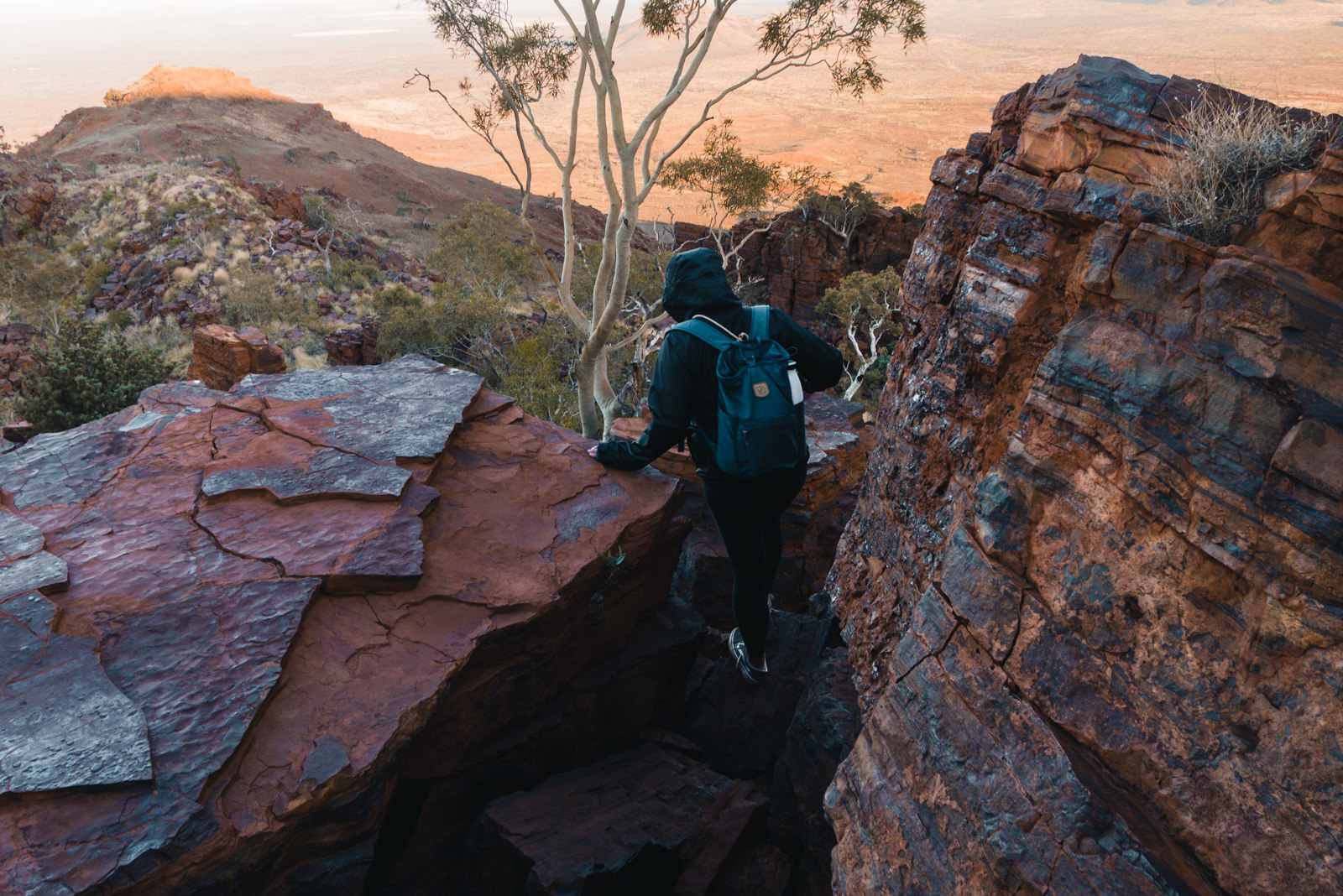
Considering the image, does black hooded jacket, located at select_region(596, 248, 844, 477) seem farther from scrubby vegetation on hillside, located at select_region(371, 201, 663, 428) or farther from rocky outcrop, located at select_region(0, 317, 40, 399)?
rocky outcrop, located at select_region(0, 317, 40, 399)

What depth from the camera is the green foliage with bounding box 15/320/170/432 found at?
25.8 feet

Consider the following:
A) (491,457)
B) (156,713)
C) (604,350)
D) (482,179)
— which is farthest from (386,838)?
(482,179)

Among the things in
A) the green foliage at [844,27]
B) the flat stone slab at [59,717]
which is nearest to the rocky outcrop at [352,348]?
the green foliage at [844,27]

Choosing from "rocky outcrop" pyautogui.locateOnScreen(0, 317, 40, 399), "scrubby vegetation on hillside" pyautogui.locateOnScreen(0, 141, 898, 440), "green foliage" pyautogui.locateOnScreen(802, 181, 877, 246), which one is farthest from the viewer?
"green foliage" pyautogui.locateOnScreen(802, 181, 877, 246)

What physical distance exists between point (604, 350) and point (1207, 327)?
27.4 feet

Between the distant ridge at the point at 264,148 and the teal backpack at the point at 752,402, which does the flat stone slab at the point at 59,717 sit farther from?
the distant ridge at the point at 264,148

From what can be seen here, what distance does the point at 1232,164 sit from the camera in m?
1.99

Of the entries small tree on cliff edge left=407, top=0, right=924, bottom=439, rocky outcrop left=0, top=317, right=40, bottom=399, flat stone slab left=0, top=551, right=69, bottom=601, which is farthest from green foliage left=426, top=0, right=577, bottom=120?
A: flat stone slab left=0, top=551, right=69, bottom=601

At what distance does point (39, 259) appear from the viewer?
20.2m

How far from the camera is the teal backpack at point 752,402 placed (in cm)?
311

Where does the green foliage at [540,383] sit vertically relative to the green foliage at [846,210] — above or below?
below

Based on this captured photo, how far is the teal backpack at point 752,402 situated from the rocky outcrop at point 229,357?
23.2 ft

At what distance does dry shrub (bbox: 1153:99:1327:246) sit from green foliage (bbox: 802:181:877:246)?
2428cm

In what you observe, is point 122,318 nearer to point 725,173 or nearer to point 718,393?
point 725,173
